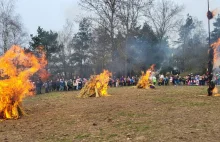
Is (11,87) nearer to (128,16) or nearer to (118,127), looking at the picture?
(118,127)

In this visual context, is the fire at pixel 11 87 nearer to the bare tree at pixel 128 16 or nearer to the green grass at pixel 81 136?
the green grass at pixel 81 136

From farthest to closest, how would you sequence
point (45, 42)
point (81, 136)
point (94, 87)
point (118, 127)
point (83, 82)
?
point (45, 42) < point (83, 82) < point (94, 87) < point (118, 127) < point (81, 136)

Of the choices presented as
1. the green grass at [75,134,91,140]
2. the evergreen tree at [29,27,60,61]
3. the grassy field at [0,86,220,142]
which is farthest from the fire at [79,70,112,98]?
the evergreen tree at [29,27,60,61]

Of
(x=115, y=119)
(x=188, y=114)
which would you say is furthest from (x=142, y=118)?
(x=188, y=114)

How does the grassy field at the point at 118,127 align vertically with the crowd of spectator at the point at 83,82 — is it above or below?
below

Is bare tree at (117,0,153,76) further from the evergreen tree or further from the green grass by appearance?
the green grass

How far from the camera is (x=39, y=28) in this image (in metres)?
48.3

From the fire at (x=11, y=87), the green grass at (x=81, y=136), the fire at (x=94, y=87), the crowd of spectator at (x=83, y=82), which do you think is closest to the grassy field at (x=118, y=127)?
the green grass at (x=81, y=136)

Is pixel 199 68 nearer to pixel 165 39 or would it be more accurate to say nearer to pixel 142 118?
pixel 165 39

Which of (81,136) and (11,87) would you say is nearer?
(81,136)

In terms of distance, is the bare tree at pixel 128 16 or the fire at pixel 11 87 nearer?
the fire at pixel 11 87

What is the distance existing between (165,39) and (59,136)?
47.5 metres

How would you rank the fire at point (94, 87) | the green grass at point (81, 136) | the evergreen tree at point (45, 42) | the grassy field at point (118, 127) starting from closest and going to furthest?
the grassy field at point (118, 127) < the green grass at point (81, 136) < the fire at point (94, 87) < the evergreen tree at point (45, 42)

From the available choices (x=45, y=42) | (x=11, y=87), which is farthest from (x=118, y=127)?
(x=45, y=42)
